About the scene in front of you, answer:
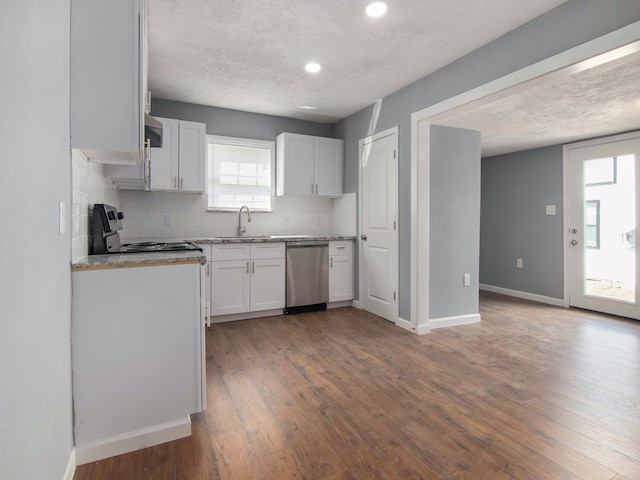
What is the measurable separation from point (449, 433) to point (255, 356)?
5.35ft

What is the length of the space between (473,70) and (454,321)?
8.15 ft

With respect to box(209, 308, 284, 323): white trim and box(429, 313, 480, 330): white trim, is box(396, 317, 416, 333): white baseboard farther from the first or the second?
box(209, 308, 284, 323): white trim

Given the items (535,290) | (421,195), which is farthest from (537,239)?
(421,195)

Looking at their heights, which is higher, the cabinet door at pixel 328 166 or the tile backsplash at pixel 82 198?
the cabinet door at pixel 328 166

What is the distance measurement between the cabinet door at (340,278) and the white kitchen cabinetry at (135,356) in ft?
8.98

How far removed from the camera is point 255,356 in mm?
2932

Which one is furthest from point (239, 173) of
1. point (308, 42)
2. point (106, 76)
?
point (106, 76)

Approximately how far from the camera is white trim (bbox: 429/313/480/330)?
3728 mm

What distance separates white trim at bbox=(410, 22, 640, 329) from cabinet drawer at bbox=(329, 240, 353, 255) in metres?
1.17

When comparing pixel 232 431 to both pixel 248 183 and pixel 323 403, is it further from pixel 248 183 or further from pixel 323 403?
pixel 248 183

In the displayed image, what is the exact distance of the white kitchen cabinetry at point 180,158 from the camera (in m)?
3.85

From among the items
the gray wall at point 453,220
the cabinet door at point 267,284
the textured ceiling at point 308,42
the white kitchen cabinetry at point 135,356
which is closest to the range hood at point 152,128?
the textured ceiling at point 308,42

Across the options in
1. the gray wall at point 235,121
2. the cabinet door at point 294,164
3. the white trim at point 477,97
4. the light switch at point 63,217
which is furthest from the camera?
the cabinet door at point 294,164

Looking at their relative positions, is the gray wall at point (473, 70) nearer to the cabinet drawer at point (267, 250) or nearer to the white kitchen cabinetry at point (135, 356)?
the cabinet drawer at point (267, 250)
